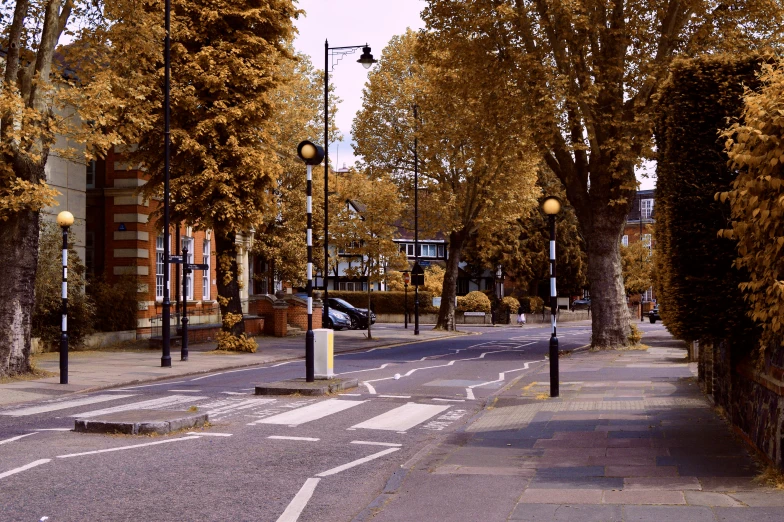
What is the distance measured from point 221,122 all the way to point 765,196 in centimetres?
2171

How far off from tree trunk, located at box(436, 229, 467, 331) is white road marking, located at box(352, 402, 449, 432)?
29.5 m

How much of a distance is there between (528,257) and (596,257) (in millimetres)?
40148

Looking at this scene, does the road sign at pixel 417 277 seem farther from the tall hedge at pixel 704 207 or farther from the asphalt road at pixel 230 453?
the tall hedge at pixel 704 207

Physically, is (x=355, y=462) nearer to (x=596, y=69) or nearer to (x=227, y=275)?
(x=596, y=69)

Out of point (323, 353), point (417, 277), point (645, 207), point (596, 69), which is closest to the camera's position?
point (323, 353)

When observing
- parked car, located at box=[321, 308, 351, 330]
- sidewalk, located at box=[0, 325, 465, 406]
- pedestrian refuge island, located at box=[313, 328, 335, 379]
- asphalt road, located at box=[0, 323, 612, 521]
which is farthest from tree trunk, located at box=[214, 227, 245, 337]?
parked car, located at box=[321, 308, 351, 330]

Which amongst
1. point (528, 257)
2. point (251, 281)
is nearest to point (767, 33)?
point (251, 281)

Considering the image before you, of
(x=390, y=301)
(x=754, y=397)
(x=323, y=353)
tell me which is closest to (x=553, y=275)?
(x=323, y=353)

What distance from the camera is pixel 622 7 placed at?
25484 millimetres

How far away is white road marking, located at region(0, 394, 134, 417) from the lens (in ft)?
42.2

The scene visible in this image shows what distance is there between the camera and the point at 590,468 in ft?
27.3

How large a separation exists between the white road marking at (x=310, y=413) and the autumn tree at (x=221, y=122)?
13785 mm

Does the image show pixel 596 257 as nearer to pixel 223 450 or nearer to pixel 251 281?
pixel 223 450

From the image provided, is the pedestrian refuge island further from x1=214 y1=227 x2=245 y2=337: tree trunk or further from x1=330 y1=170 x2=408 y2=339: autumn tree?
x1=330 y1=170 x2=408 y2=339: autumn tree
